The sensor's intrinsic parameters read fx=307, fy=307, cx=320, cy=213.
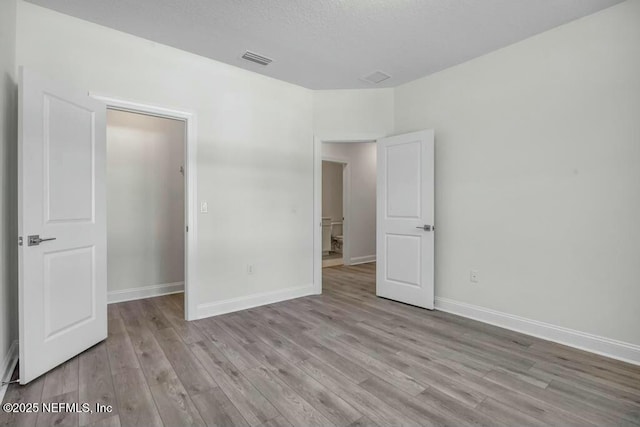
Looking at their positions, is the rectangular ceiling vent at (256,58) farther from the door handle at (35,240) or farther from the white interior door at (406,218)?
the door handle at (35,240)

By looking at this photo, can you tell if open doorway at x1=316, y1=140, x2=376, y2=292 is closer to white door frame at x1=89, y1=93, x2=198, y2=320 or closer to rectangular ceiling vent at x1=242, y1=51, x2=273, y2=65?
rectangular ceiling vent at x1=242, y1=51, x2=273, y2=65

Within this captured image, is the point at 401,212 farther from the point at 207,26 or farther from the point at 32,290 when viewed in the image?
the point at 32,290

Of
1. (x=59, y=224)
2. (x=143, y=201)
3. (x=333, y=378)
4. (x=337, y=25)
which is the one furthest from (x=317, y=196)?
(x=59, y=224)

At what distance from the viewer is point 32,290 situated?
6.73ft

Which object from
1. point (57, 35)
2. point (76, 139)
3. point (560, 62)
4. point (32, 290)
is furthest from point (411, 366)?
point (57, 35)

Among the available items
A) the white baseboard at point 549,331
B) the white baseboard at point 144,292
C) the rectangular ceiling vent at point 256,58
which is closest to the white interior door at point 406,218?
the white baseboard at point 549,331

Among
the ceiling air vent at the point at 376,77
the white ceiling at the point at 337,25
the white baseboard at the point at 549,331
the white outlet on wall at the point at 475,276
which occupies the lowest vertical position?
the white baseboard at the point at 549,331

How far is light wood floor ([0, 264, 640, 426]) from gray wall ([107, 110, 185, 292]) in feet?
3.18

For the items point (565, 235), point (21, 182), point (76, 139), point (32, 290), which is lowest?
point (32, 290)

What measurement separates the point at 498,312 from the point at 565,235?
0.98 metres

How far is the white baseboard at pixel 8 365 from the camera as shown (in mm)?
1924

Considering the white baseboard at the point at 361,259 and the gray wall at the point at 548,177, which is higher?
the gray wall at the point at 548,177

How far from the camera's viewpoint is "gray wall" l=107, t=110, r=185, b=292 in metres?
3.89

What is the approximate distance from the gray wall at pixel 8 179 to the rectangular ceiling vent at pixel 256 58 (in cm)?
179
